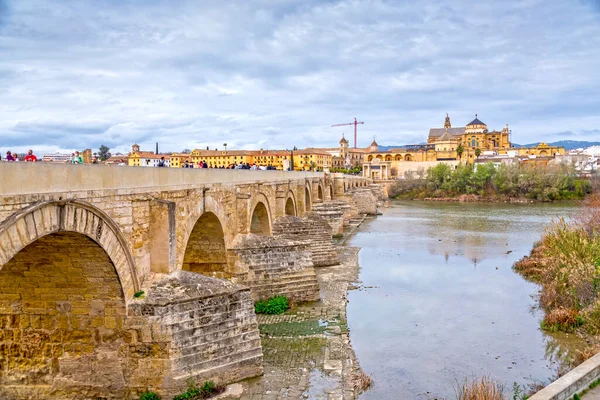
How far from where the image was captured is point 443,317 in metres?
14.0

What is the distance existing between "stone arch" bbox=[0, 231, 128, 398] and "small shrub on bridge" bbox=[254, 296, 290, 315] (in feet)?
18.2

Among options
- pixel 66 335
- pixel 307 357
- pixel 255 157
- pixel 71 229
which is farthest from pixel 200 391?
pixel 255 157

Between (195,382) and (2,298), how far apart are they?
10.4 feet

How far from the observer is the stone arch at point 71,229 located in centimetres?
599

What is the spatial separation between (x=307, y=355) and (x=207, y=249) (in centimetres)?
464

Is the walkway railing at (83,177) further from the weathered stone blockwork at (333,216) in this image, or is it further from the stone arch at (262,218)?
the weathered stone blockwork at (333,216)

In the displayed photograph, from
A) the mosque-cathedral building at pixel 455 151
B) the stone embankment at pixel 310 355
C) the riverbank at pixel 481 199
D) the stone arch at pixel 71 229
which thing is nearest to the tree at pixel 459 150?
the mosque-cathedral building at pixel 455 151

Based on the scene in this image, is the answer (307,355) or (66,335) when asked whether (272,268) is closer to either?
(307,355)

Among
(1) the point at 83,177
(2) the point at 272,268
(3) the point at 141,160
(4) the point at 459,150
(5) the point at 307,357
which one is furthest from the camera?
(4) the point at 459,150

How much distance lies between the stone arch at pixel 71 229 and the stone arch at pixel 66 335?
333 mm

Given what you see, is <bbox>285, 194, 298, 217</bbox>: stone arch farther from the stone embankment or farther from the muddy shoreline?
the muddy shoreline

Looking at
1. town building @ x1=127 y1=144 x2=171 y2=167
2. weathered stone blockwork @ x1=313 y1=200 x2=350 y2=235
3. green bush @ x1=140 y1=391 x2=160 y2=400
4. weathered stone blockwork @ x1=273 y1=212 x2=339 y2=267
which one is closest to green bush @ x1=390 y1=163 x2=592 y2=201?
weathered stone blockwork @ x1=313 y1=200 x2=350 y2=235

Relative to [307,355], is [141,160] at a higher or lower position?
higher

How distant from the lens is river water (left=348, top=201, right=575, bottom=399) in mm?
10336
